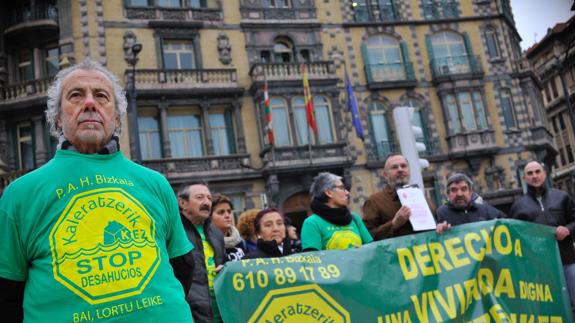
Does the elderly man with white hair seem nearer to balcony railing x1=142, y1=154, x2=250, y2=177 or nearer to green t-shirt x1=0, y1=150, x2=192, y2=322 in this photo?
green t-shirt x1=0, y1=150, x2=192, y2=322

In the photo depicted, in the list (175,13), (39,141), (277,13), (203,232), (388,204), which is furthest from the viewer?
(277,13)

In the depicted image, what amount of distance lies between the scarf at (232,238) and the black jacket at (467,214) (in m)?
2.42

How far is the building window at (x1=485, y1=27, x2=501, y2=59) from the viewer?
26469 millimetres

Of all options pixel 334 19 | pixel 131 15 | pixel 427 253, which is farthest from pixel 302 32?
pixel 427 253

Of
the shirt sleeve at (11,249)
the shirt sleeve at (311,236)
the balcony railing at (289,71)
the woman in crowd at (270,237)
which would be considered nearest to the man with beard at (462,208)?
the shirt sleeve at (311,236)

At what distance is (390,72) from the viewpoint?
2508 cm

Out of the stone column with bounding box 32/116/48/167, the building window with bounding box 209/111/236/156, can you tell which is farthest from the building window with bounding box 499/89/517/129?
the stone column with bounding box 32/116/48/167

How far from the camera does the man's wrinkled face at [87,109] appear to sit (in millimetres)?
2451

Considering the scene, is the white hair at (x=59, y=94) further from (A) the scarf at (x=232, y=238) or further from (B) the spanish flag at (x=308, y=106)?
(B) the spanish flag at (x=308, y=106)

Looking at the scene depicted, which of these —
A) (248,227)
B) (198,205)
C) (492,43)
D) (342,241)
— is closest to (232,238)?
(248,227)

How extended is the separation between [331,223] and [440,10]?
76.8 ft

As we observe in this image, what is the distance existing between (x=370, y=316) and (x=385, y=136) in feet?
66.3

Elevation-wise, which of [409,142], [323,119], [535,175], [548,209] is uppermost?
[323,119]

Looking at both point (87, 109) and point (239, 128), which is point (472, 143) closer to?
point (239, 128)
